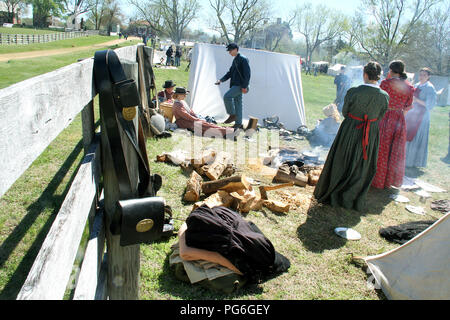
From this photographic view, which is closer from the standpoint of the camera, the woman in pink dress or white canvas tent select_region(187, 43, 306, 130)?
the woman in pink dress

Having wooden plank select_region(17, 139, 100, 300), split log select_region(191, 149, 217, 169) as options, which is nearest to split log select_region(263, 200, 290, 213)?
split log select_region(191, 149, 217, 169)

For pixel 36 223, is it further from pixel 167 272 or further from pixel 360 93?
pixel 360 93

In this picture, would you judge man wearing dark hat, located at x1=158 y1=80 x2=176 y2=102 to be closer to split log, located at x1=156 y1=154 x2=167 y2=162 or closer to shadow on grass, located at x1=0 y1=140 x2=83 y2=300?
split log, located at x1=156 y1=154 x2=167 y2=162

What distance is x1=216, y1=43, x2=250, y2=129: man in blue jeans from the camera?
7676 mm

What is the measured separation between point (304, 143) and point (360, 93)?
3.68 meters

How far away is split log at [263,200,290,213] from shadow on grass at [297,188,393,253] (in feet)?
0.98

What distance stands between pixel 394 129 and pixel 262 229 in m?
3.09

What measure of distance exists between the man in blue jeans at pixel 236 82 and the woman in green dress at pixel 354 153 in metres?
3.74

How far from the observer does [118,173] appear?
126 cm

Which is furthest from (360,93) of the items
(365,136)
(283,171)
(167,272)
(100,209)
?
(100,209)

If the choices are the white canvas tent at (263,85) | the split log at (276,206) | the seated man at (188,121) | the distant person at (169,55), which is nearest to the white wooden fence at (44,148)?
the split log at (276,206)

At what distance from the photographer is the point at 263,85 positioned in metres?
9.23

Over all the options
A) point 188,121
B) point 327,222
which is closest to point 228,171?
point 327,222

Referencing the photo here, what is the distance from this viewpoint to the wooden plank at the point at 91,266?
3.97 feet
